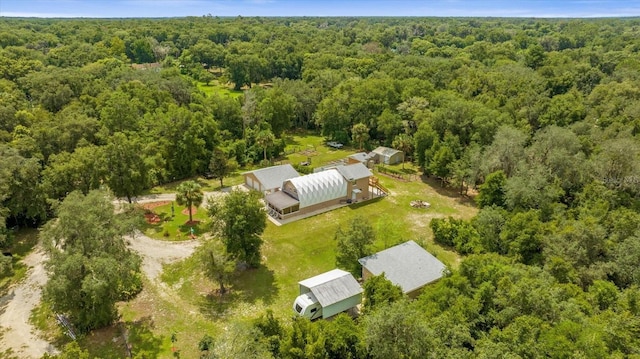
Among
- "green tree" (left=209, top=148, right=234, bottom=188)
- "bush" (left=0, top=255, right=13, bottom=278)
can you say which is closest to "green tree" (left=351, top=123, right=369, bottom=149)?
"green tree" (left=209, top=148, right=234, bottom=188)

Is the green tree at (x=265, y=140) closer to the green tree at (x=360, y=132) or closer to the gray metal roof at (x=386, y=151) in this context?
the green tree at (x=360, y=132)

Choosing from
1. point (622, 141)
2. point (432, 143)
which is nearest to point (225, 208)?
point (432, 143)

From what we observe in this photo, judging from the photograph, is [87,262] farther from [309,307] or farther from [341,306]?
[341,306]

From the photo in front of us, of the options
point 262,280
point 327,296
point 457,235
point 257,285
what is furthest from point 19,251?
point 457,235

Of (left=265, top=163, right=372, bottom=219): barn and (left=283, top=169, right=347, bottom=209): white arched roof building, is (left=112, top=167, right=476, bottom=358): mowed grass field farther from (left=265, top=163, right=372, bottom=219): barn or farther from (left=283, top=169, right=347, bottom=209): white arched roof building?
(left=283, top=169, right=347, bottom=209): white arched roof building

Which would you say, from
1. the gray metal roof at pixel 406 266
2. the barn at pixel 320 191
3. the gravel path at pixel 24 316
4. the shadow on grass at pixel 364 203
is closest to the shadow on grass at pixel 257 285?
the gray metal roof at pixel 406 266

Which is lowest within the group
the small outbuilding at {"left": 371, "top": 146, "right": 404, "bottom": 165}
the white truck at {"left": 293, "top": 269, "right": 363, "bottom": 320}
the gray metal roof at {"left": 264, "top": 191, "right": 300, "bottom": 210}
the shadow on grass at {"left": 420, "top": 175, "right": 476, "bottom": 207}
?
the shadow on grass at {"left": 420, "top": 175, "right": 476, "bottom": 207}
